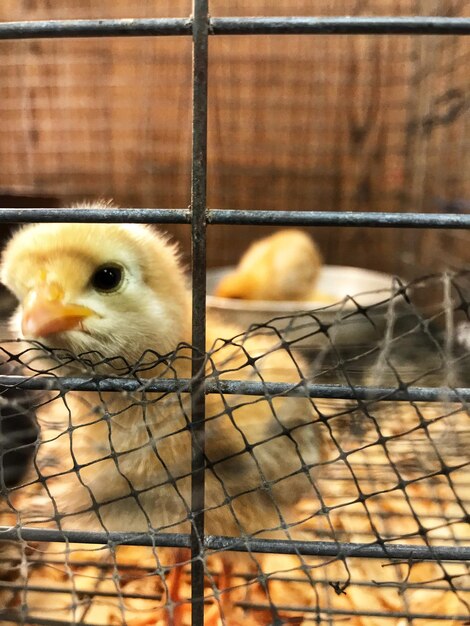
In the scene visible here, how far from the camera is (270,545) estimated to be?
0.66 m

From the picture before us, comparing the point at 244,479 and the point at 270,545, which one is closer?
the point at 270,545

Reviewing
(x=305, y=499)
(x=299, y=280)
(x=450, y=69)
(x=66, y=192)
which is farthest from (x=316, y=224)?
(x=66, y=192)

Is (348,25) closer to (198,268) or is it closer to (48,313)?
(198,268)

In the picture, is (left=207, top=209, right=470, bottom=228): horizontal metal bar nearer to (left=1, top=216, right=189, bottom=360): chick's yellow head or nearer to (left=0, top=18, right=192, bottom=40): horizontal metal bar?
(left=0, top=18, right=192, bottom=40): horizontal metal bar

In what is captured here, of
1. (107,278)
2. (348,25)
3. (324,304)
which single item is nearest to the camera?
(348,25)

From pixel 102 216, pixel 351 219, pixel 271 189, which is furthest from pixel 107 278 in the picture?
pixel 271 189

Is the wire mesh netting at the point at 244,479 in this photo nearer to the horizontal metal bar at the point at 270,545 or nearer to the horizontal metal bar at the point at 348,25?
the horizontal metal bar at the point at 270,545

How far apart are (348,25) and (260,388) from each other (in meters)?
0.36

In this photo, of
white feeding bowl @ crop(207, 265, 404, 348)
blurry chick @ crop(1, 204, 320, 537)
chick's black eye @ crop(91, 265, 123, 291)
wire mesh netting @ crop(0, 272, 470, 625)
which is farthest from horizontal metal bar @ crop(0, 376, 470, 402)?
white feeding bowl @ crop(207, 265, 404, 348)

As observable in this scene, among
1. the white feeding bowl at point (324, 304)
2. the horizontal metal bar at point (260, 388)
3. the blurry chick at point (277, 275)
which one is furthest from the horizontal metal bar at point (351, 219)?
the blurry chick at point (277, 275)

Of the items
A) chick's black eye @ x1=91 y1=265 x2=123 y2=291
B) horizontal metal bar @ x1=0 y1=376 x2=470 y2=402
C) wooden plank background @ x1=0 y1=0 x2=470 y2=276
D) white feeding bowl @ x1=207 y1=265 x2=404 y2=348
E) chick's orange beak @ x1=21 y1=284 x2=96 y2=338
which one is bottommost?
horizontal metal bar @ x1=0 y1=376 x2=470 y2=402

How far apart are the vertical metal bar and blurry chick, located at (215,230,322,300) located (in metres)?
1.48

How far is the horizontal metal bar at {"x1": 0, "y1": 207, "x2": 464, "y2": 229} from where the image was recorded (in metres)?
0.59

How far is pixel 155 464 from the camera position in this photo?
0.86m
